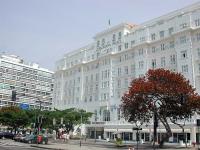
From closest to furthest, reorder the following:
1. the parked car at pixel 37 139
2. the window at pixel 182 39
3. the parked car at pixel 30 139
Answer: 1. the parked car at pixel 37 139
2. the parked car at pixel 30 139
3. the window at pixel 182 39

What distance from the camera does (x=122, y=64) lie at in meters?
85.4

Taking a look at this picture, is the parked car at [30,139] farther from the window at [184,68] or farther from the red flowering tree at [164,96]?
the window at [184,68]

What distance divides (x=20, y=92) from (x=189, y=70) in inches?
3919

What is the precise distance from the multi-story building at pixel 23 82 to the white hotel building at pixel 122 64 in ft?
127

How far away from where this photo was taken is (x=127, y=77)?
82.2m

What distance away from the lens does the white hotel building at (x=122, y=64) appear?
6725 centimetres

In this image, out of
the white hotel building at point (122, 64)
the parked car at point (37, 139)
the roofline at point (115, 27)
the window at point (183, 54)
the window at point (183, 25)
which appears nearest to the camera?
the parked car at point (37, 139)

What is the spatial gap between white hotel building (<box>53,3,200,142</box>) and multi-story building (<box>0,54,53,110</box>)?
127 feet

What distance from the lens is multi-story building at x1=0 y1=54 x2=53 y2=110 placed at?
470 feet

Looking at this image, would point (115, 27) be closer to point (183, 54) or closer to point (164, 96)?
point (183, 54)

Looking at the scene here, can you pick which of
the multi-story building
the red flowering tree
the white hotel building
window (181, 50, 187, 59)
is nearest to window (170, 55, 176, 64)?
the white hotel building

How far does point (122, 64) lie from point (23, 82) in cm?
7853

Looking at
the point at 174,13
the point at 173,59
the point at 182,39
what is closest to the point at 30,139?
the point at 173,59

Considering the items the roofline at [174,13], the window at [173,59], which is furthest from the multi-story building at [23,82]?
the window at [173,59]
